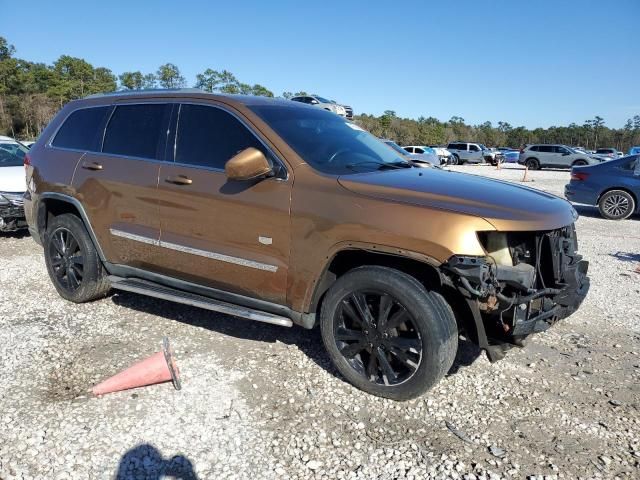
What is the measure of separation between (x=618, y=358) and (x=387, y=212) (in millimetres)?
2397

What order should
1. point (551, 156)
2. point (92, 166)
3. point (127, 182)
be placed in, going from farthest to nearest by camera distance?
point (551, 156), point (92, 166), point (127, 182)

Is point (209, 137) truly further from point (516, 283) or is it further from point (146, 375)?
point (516, 283)

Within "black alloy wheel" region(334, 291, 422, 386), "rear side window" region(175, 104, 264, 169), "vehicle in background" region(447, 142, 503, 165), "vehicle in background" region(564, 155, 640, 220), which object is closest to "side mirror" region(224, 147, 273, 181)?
"rear side window" region(175, 104, 264, 169)

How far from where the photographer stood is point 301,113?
13.3ft

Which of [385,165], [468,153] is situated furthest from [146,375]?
[468,153]

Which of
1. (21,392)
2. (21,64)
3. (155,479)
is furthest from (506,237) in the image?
(21,64)

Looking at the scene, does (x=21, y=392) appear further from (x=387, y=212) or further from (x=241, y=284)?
(x=387, y=212)

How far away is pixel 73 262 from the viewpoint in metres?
4.74

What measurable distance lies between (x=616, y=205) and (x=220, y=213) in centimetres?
1021

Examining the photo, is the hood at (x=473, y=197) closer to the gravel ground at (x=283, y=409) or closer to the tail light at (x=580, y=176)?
the gravel ground at (x=283, y=409)

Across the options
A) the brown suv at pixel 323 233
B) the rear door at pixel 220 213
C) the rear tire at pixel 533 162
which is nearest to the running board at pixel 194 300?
the brown suv at pixel 323 233

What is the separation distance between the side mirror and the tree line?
22.0m

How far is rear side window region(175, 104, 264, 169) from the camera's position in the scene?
12.1 ft

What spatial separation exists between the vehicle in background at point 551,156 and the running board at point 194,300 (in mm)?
35441
